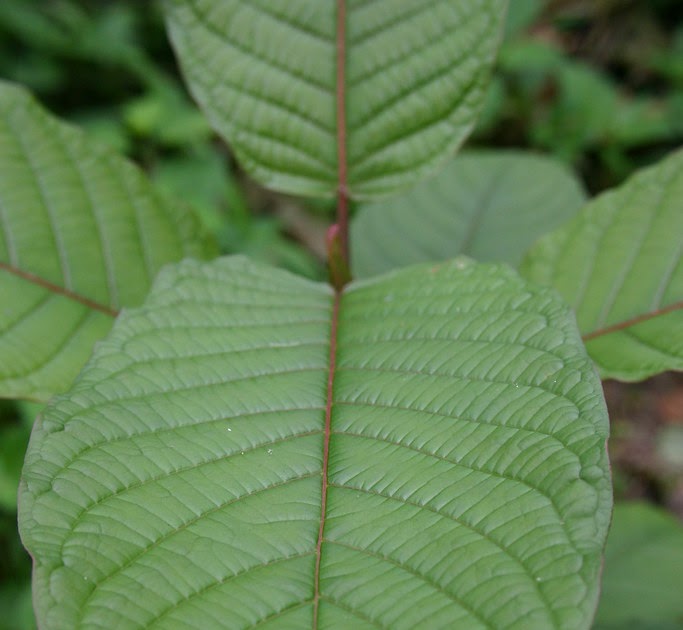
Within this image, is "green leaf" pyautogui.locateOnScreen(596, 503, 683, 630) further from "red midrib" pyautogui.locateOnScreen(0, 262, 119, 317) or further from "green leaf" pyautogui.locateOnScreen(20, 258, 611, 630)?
"red midrib" pyautogui.locateOnScreen(0, 262, 119, 317)

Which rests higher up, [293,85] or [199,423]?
[293,85]

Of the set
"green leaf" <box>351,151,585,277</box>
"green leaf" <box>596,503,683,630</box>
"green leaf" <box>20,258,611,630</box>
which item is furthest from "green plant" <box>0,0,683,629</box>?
"green leaf" <box>596,503,683,630</box>

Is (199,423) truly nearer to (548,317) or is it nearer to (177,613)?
(177,613)

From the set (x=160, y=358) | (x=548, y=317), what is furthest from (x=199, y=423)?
(x=548, y=317)

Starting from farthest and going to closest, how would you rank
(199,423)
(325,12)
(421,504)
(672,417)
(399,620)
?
1. (672,417)
2. (325,12)
3. (199,423)
4. (421,504)
5. (399,620)

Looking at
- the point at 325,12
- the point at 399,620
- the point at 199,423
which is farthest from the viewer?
the point at 325,12

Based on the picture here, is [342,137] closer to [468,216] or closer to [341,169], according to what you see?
[341,169]

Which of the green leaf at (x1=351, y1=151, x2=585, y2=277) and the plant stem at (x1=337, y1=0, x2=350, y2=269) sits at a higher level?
the plant stem at (x1=337, y1=0, x2=350, y2=269)
